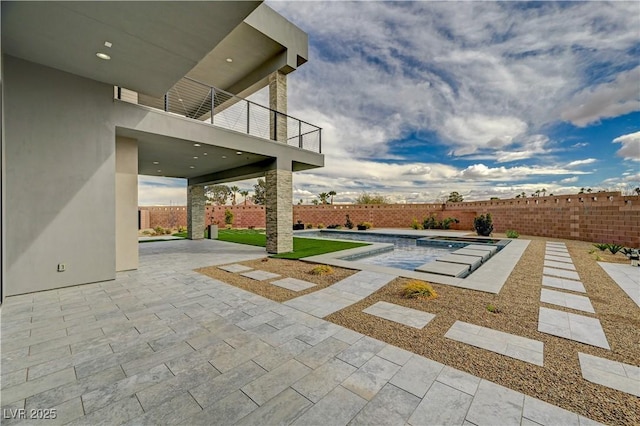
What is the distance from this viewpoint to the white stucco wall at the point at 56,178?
444cm

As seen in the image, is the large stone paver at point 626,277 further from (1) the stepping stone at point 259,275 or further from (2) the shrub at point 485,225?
(2) the shrub at point 485,225

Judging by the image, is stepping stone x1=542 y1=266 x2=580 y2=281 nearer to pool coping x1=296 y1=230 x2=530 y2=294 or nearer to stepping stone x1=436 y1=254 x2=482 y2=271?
pool coping x1=296 y1=230 x2=530 y2=294

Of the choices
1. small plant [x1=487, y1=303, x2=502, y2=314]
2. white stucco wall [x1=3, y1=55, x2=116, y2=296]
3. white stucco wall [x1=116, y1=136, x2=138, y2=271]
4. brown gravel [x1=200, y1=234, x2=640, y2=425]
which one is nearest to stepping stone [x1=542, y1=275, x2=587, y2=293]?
brown gravel [x1=200, y1=234, x2=640, y2=425]

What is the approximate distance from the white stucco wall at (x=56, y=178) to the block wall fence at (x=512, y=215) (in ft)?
54.0

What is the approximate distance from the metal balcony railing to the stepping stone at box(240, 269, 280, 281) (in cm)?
416

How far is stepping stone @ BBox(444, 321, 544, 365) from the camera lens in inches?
100

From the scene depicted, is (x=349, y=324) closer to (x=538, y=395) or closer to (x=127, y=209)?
(x=538, y=395)

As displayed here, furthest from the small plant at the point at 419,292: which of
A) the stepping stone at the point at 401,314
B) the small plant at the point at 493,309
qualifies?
the small plant at the point at 493,309

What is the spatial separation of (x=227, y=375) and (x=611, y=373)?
3419 mm

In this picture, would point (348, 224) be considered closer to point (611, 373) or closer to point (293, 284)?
point (293, 284)

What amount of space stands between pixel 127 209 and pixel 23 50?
3.42 meters

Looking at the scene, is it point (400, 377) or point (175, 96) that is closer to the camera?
point (400, 377)

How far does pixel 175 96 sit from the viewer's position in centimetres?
1091

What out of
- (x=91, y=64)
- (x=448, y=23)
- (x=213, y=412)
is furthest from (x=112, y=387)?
(x=448, y=23)
